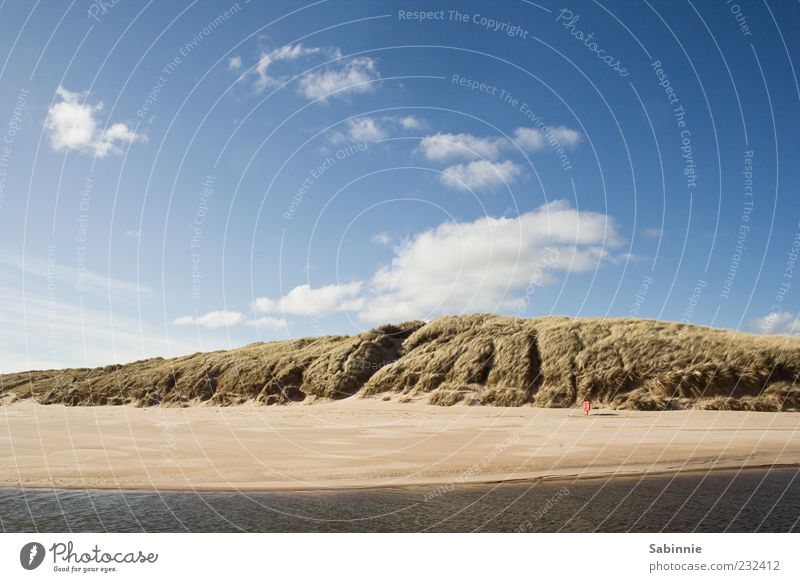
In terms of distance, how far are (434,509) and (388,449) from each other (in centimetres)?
688

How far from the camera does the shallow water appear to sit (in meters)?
10.0

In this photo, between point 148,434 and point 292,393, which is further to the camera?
Answer: point 292,393

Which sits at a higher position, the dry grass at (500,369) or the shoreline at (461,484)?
the dry grass at (500,369)

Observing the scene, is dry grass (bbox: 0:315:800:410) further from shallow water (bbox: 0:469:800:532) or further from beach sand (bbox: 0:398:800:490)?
shallow water (bbox: 0:469:800:532)

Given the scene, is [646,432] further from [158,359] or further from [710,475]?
[158,359]

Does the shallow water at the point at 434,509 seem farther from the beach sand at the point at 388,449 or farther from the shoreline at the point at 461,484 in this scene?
the beach sand at the point at 388,449

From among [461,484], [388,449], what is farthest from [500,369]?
[461,484]

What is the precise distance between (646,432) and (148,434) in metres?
20.9

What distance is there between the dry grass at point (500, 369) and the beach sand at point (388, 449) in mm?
3065

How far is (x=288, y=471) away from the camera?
14430mm

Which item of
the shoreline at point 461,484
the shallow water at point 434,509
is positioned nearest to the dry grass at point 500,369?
the shoreline at point 461,484

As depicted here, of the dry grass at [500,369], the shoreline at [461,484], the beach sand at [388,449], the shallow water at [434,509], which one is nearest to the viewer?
the shallow water at [434,509]

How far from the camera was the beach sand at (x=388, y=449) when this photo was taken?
13703mm
